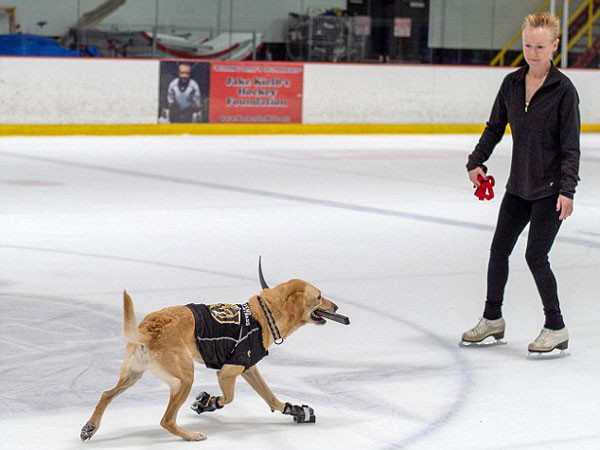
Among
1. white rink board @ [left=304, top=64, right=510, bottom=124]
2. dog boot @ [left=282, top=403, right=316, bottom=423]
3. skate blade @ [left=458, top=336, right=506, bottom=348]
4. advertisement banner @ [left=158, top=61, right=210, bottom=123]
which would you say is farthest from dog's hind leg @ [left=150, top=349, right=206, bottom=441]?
white rink board @ [left=304, top=64, right=510, bottom=124]

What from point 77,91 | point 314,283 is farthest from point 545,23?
Result: point 77,91

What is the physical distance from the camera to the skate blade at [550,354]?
559 cm

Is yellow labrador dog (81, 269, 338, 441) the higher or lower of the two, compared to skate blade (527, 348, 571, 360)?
higher

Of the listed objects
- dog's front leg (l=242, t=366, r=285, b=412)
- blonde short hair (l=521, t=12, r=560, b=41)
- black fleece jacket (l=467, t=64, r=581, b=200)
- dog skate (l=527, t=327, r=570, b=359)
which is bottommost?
dog skate (l=527, t=327, r=570, b=359)

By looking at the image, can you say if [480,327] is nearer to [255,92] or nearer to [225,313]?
[225,313]

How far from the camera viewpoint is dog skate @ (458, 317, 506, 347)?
18.9 feet

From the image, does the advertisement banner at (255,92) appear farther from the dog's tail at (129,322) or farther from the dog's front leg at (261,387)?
the dog's tail at (129,322)

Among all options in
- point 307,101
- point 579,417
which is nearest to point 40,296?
point 579,417

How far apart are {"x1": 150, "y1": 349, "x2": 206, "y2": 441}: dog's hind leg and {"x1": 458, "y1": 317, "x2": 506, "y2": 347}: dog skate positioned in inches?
83.1

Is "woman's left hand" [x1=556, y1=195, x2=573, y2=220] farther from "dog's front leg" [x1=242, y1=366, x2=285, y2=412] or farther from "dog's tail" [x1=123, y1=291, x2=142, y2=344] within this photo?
"dog's tail" [x1=123, y1=291, x2=142, y2=344]

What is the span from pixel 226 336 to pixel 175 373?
0.25 meters

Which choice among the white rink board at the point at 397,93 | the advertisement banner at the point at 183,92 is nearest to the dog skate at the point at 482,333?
the advertisement banner at the point at 183,92

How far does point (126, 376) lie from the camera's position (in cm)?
401

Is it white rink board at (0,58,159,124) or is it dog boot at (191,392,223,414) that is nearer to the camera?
dog boot at (191,392,223,414)
